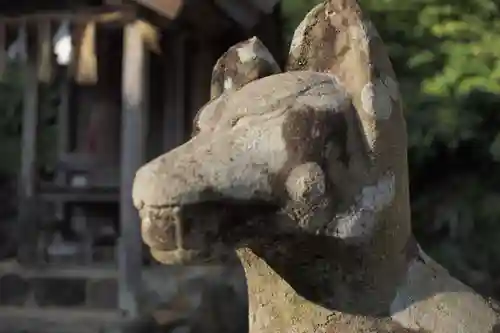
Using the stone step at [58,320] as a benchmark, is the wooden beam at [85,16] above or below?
above

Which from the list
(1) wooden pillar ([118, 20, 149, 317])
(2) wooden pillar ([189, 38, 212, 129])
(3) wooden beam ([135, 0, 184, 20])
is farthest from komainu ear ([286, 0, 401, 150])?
(2) wooden pillar ([189, 38, 212, 129])

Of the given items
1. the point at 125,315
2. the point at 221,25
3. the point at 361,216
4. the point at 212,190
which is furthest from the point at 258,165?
the point at 221,25

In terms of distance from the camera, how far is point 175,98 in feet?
25.3

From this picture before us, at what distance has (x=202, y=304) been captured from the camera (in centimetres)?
586

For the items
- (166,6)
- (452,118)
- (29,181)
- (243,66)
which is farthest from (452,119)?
(29,181)

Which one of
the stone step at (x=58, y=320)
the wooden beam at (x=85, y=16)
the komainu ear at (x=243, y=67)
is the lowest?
the stone step at (x=58, y=320)

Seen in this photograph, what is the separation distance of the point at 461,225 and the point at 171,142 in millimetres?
3550

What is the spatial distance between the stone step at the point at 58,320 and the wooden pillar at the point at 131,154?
15 cm

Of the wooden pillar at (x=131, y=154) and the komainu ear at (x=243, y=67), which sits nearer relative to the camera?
the komainu ear at (x=243, y=67)

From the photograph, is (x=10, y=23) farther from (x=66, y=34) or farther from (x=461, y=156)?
(x=461, y=156)

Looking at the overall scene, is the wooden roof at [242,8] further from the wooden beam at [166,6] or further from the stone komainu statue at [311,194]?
the stone komainu statue at [311,194]

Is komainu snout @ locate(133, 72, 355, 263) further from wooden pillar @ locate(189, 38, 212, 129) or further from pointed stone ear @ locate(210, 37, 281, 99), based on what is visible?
wooden pillar @ locate(189, 38, 212, 129)

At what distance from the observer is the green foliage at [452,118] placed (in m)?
4.29

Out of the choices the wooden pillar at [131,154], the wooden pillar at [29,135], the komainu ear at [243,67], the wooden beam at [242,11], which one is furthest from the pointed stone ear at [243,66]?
the wooden pillar at [29,135]
